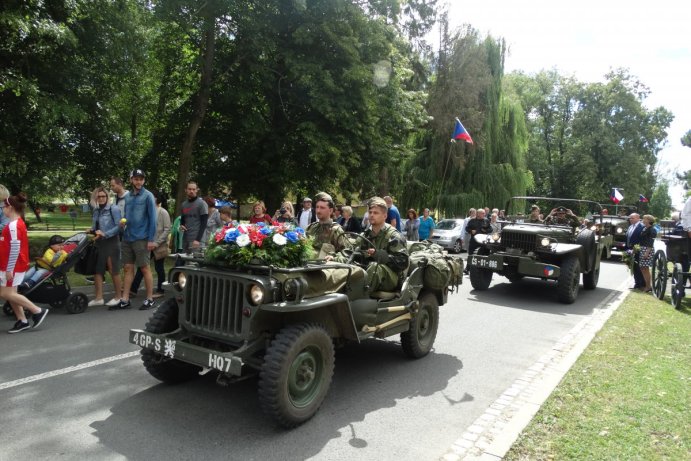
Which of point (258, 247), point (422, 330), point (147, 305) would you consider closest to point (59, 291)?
point (147, 305)

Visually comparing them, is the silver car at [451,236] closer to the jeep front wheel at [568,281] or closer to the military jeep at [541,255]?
the military jeep at [541,255]

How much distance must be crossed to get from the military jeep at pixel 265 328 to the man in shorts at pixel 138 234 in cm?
377

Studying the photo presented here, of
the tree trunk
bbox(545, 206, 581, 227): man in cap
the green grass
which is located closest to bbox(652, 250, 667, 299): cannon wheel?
bbox(545, 206, 581, 227): man in cap

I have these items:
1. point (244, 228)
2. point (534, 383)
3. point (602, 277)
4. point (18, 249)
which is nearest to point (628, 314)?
point (534, 383)

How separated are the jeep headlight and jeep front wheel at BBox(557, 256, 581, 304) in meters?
7.84

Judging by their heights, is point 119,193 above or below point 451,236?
above

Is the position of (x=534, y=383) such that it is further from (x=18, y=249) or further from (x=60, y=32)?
(x=60, y=32)

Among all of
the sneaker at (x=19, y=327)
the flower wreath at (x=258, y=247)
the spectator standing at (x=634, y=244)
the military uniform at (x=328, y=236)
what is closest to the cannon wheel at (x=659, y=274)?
the spectator standing at (x=634, y=244)

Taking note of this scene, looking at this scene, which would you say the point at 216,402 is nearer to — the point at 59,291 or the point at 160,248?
the point at 59,291

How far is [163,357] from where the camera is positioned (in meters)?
4.60

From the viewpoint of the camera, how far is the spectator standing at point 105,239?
26.8 feet

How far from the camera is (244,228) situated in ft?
14.3

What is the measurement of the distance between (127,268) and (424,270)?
4952 mm

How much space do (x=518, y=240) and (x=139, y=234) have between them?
749 centimetres
